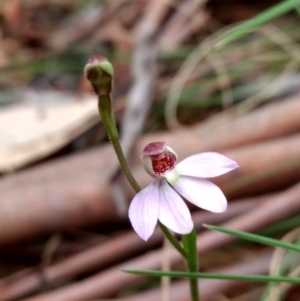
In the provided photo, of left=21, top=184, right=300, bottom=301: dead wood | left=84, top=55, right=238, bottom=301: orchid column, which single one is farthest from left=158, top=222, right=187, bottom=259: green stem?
left=21, top=184, right=300, bottom=301: dead wood

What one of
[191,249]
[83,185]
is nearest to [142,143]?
[83,185]

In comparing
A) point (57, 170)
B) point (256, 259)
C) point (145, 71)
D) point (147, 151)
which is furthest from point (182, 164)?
point (145, 71)

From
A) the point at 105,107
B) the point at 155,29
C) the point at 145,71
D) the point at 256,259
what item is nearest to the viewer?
the point at 105,107

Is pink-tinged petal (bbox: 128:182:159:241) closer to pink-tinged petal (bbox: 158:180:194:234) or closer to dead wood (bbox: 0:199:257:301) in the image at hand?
pink-tinged petal (bbox: 158:180:194:234)

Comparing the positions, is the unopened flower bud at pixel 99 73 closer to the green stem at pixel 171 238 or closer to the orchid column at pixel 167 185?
the orchid column at pixel 167 185

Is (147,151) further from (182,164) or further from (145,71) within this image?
(145,71)

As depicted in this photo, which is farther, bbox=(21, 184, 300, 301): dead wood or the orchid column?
bbox=(21, 184, 300, 301): dead wood

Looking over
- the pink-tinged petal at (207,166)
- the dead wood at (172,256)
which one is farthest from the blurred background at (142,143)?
the pink-tinged petal at (207,166)

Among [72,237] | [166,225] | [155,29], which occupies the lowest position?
[166,225]
